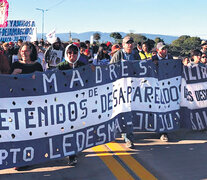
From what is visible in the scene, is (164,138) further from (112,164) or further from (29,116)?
(29,116)

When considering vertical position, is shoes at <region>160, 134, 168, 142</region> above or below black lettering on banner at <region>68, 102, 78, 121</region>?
below

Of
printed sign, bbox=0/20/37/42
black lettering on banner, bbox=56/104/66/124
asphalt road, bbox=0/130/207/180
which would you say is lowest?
asphalt road, bbox=0/130/207/180

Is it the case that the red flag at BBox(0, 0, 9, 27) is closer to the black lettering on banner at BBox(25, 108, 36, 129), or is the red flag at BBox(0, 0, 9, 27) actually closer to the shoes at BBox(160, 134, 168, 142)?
the shoes at BBox(160, 134, 168, 142)

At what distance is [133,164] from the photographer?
4602 mm

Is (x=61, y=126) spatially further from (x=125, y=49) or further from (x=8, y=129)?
(x=125, y=49)

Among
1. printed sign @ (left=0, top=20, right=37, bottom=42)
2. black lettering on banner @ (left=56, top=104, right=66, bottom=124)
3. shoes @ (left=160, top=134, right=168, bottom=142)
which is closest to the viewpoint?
black lettering on banner @ (left=56, top=104, right=66, bottom=124)

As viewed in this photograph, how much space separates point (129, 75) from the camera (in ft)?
17.6

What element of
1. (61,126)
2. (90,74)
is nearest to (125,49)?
(90,74)

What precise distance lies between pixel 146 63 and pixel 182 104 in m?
1.21

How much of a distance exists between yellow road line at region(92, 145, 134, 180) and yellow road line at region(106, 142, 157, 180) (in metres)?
0.13

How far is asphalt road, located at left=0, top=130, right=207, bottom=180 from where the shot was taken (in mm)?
4199

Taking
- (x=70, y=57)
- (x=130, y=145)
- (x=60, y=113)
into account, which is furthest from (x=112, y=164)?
(x=70, y=57)

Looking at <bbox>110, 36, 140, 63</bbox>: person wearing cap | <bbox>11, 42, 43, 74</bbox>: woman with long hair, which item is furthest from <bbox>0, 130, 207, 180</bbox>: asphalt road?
<bbox>110, 36, 140, 63</bbox>: person wearing cap

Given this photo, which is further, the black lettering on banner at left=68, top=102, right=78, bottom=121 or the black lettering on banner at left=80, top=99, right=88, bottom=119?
the black lettering on banner at left=80, top=99, right=88, bottom=119
